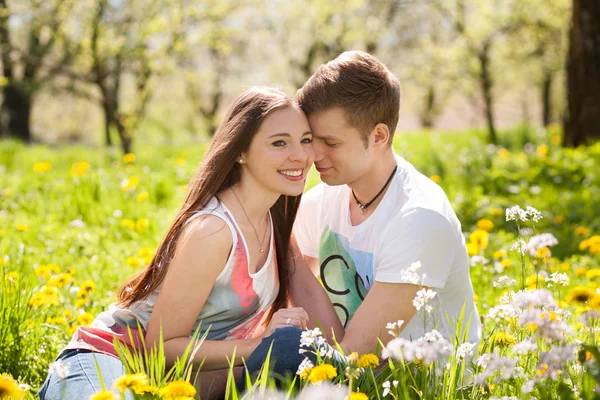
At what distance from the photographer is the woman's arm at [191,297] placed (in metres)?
2.19

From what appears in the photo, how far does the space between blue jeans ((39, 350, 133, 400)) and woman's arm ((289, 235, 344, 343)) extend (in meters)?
Result: 0.78

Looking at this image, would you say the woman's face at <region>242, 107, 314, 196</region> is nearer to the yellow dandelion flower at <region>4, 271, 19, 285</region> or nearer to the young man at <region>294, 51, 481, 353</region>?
the young man at <region>294, 51, 481, 353</region>

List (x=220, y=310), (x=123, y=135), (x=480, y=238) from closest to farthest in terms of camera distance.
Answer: (x=220, y=310), (x=480, y=238), (x=123, y=135)

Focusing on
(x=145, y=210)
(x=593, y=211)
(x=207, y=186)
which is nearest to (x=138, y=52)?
(x=145, y=210)

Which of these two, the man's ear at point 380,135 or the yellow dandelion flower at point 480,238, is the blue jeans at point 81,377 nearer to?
the man's ear at point 380,135

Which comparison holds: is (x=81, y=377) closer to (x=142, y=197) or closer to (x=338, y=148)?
(x=338, y=148)

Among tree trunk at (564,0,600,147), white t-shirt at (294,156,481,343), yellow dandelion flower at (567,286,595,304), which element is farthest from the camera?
tree trunk at (564,0,600,147)

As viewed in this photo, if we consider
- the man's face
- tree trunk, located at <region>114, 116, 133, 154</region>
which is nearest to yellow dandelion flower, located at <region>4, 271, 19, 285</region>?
the man's face

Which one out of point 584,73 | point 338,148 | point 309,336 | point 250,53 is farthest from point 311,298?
point 250,53

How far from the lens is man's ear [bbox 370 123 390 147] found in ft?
8.25

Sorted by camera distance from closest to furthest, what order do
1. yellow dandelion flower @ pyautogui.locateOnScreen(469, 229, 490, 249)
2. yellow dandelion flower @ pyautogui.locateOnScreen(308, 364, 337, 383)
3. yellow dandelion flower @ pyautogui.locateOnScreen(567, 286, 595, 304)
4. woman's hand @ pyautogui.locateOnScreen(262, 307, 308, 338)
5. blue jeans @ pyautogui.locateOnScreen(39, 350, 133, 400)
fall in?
1. yellow dandelion flower @ pyautogui.locateOnScreen(308, 364, 337, 383)
2. yellow dandelion flower @ pyautogui.locateOnScreen(567, 286, 595, 304)
3. blue jeans @ pyautogui.locateOnScreen(39, 350, 133, 400)
4. woman's hand @ pyautogui.locateOnScreen(262, 307, 308, 338)
5. yellow dandelion flower @ pyautogui.locateOnScreen(469, 229, 490, 249)

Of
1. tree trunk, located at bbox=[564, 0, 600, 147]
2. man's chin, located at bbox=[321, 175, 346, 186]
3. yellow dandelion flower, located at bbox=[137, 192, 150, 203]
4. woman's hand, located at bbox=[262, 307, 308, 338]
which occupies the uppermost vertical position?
tree trunk, located at bbox=[564, 0, 600, 147]

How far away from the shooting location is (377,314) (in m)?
2.23

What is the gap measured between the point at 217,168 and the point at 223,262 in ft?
1.19
